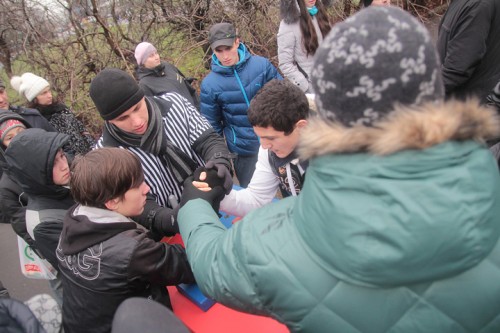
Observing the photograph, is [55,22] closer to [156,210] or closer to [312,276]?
[156,210]

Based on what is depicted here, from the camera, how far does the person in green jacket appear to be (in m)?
0.62

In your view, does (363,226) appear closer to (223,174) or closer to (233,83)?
(223,174)

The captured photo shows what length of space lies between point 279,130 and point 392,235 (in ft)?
3.72

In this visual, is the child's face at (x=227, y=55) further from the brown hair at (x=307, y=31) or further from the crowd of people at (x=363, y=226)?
the crowd of people at (x=363, y=226)

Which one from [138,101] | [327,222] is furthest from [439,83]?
[138,101]

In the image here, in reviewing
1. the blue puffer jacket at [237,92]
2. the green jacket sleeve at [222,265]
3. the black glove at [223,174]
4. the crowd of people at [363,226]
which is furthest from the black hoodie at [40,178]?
the blue puffer jacket at [237,92]

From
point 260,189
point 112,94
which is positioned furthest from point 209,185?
point 112,94

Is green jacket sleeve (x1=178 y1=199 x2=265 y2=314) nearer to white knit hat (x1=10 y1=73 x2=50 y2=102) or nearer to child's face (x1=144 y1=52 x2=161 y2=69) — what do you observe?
child's face (x1=144 y1=52 x2=161 y2=69)

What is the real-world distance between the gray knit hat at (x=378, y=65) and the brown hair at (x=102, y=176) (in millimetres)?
1047

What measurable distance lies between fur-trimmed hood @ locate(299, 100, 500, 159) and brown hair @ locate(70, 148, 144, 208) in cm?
100

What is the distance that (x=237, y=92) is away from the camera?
9.43ft

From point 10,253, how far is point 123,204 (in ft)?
10.7

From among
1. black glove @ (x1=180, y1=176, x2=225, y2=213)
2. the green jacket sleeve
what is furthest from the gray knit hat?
black glove @ (x1=180, y1=176, x2=225, y2=213)

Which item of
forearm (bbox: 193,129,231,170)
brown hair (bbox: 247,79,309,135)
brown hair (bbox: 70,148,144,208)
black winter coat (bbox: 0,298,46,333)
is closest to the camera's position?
black winter coat (bbox: 0,298,46,333)
